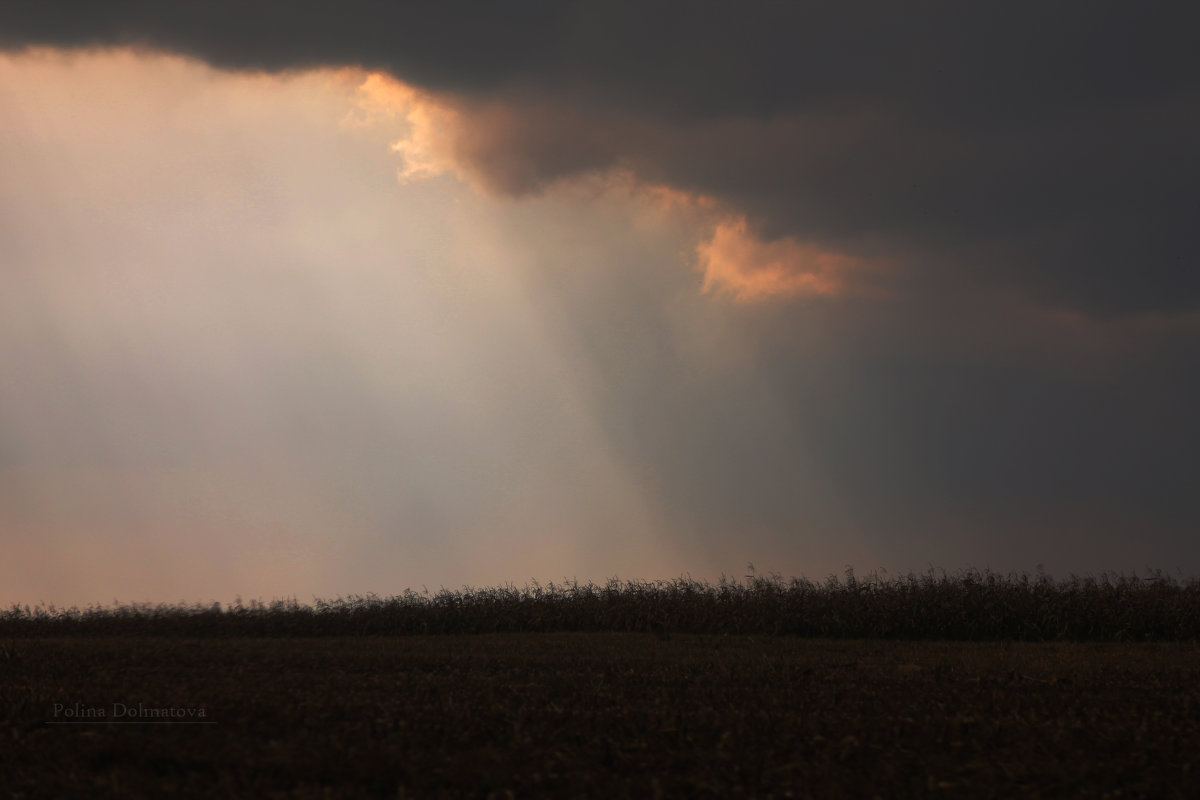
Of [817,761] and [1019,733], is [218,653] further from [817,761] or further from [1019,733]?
[1019,733]

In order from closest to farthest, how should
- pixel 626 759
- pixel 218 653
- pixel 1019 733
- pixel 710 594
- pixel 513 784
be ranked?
pixel 513 784
pixel 626 759
pixel 1019 733
pixel 218 653
pixel 710 594

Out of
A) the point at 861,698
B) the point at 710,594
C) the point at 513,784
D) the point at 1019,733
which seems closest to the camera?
the point at 513,784

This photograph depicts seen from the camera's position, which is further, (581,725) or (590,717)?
(590,717)

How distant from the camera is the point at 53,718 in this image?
38.5 feet

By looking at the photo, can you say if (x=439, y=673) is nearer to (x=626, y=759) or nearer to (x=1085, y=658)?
(x=626, y=759)

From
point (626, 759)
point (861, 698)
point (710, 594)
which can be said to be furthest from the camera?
point (710, 594)

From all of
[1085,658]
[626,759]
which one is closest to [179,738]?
[626,759]

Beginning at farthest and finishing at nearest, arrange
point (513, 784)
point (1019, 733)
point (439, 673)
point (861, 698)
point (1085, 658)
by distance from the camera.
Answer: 1. point (1085, 658)
2. point (439, 673)
3. point (861, 698)
4. point (1019, 733)
5. point (513, 784)

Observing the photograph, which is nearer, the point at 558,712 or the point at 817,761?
the point at 817,761

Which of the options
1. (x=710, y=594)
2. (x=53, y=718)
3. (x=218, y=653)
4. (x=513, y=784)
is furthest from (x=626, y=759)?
(x=710, y=594)

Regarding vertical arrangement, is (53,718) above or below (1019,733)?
above

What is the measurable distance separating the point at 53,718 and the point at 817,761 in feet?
30.1

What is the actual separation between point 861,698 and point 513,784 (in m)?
6.00

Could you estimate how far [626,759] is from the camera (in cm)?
1026
